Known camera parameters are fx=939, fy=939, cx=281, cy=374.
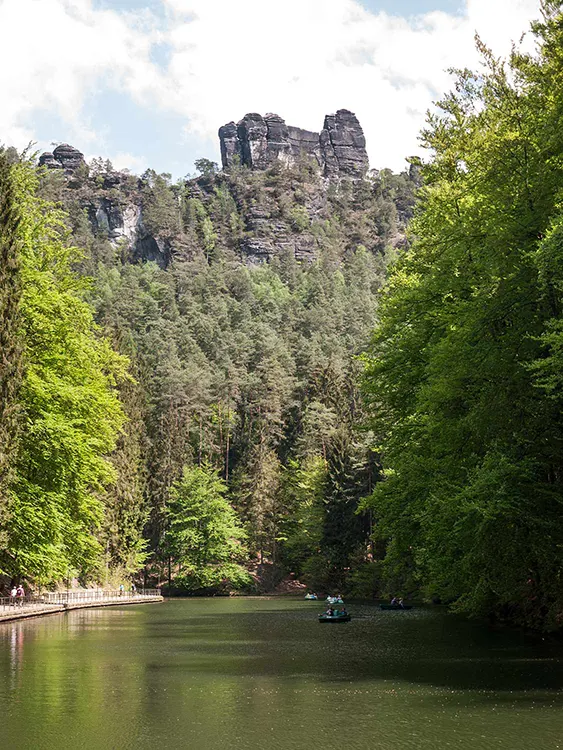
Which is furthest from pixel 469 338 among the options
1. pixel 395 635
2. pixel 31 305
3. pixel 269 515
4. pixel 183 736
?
pixel 269 515

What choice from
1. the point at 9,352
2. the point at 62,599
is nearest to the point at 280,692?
the point at 9,352

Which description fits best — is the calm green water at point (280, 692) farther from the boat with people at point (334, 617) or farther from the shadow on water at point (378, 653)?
the boat with people at point (334, 617)

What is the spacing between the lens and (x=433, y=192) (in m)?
41.2

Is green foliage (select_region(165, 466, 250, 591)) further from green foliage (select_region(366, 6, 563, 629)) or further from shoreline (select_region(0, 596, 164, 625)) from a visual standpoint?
green foliage (select_region(366, 6, 563, 629))

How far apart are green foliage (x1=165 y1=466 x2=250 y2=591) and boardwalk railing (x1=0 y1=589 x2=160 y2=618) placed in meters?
8.69

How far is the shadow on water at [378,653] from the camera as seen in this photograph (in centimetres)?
2208

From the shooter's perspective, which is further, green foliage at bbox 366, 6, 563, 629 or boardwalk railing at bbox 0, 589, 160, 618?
boardwalk railing at bbox 0, 589, 160, 618

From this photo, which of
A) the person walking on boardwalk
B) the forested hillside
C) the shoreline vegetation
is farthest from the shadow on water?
the forested hillside

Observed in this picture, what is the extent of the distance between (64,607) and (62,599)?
5.24 meters

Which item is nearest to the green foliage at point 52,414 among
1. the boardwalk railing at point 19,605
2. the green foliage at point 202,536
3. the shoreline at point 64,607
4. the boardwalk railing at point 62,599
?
the shoreline at point 64,607

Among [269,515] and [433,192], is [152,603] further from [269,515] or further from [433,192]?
[433,192]

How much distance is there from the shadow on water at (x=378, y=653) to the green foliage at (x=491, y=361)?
7.06 ft

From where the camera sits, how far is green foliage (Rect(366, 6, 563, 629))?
26672 mm

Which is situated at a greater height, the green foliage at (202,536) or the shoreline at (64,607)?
the green foliage at (202,536)
